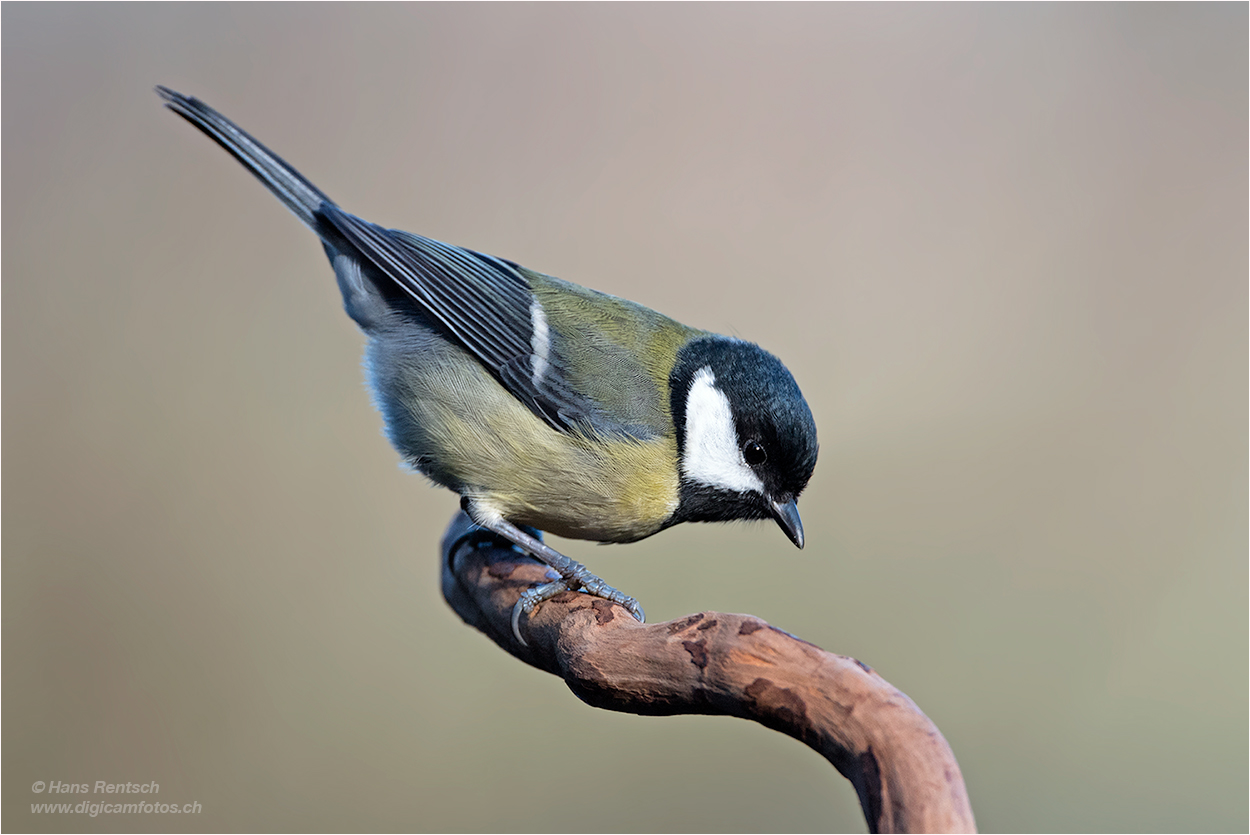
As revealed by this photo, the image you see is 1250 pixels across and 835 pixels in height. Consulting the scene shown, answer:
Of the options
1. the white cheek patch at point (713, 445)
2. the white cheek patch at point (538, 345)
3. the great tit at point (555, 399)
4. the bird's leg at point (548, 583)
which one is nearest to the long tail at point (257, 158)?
the great tit at point (555, 399)

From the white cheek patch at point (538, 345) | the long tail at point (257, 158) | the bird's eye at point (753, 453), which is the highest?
the long tail at point (257, 158)

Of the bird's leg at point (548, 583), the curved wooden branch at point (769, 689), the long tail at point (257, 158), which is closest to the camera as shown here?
the curved wooden branch at point (769, 689)

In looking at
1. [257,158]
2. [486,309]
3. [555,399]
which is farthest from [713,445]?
[257,158]

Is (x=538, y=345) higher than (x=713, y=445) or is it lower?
higher

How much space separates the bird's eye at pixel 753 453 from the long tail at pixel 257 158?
68 cm

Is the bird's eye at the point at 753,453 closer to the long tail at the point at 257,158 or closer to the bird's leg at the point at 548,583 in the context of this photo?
the bird's leg at the point at 548,583

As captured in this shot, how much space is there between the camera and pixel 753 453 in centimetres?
109

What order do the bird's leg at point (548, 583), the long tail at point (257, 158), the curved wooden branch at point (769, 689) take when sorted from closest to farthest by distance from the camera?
1. the curved wooden branch at point (769, 689)
2. the bird's leg at point (548, 583)
3. the long tail at point (257, 158)

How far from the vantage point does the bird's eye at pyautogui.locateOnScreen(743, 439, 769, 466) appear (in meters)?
1.08

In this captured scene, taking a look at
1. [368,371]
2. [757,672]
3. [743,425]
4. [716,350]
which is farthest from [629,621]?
[368,371]

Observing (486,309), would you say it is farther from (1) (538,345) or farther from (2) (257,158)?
(2) (257,158)

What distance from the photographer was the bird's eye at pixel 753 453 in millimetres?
1080

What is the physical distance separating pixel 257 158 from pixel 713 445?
74 centimetres

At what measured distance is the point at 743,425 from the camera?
1.09m
